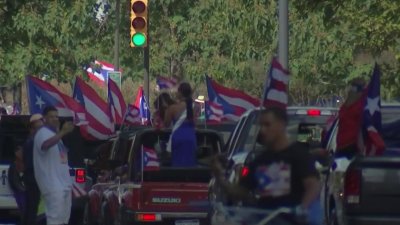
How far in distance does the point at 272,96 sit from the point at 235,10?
19.4 metres

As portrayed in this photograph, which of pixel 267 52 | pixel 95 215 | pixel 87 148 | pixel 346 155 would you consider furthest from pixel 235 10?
pixel 346 155

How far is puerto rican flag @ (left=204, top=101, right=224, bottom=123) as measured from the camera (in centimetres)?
2097

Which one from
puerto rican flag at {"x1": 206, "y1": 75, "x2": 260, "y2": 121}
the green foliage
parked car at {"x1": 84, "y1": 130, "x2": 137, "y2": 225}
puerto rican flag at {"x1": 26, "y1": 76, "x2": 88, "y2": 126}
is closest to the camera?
parked car at {"x1": 84, "y1": 130, "x2": 137, "y2": 225}

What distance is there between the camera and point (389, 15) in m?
20.9

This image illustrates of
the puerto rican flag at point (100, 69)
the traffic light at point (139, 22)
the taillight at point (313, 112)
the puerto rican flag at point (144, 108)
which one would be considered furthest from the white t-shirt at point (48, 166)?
the puerto rican flag at point (100, 69)

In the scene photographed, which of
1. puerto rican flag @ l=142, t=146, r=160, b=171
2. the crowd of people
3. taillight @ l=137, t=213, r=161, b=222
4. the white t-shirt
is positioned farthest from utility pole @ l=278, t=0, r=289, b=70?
the white t-shirt

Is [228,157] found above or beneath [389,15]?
beneath

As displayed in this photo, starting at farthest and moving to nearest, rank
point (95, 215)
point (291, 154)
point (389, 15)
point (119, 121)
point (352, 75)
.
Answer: point (352, 75)
point (119, 121)
point (389, 15)
point (95, 215)
point (291, 154)

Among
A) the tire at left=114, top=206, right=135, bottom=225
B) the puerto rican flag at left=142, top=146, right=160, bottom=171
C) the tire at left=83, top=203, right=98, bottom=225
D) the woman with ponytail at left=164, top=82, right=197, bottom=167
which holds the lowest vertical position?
the tire at left=83, top=203, right=98, bottom=225

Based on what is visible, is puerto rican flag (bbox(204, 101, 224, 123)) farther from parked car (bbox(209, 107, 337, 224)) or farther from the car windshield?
parked car (bbox(209, 107, 337, 224))

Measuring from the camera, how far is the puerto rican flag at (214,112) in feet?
68.8

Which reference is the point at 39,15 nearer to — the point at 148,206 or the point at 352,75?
the point at 352,75

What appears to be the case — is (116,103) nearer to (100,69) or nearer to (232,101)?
(232,101)

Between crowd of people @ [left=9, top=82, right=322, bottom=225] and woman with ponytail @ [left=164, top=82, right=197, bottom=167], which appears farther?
woman with ponytail @ [left=164, top=82, right=197, bottom=167]
